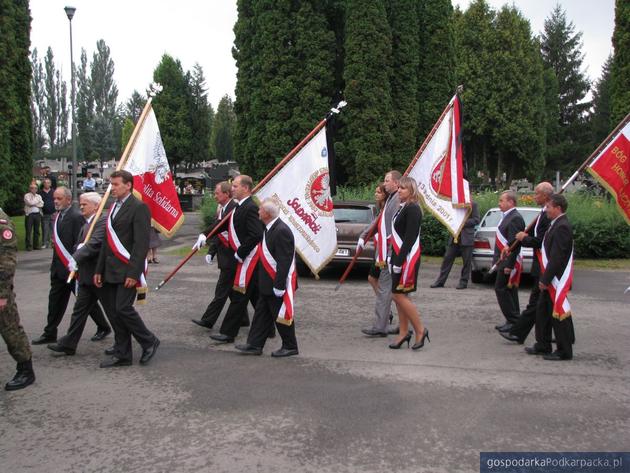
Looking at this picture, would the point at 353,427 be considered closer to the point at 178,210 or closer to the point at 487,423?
the point at 487,423

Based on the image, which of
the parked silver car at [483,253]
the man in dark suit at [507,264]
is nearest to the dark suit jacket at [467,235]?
the parked silver car at [483,253]

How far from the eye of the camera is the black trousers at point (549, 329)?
652 cm

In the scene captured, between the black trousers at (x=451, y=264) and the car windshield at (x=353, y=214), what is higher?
the car windshield at (x=353, y=214)

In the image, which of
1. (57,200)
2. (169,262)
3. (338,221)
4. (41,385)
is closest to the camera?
(41,385)

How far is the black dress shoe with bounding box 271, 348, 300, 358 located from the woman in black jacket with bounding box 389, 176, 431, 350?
114 centimetres

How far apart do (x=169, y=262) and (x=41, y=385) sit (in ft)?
31.0

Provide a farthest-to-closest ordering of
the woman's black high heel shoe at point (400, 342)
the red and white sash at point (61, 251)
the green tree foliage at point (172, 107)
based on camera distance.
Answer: the green tree foliage at point (172, 107), the red and white sash at point (61, 251), the woman's black high heel shoe at point (400, 342)

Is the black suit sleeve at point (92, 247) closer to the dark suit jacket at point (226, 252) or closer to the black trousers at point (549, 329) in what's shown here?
the dark suit jacket at point (226, 252)

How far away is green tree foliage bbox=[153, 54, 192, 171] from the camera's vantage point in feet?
147

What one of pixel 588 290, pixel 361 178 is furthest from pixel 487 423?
pixel 361 178

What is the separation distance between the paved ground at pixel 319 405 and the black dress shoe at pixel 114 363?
0.11 meters

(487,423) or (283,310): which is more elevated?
(283,310)

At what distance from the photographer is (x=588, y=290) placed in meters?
11.6

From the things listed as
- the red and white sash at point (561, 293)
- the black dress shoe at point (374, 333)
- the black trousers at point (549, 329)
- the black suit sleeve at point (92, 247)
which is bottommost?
the black dress shoe at point (374, 333)
